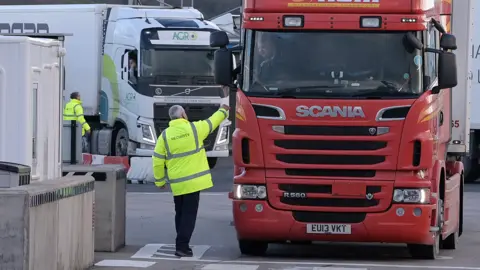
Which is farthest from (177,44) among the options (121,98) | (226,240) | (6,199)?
(6,199)

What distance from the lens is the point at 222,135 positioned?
30.1 m

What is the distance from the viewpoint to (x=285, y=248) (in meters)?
15.9

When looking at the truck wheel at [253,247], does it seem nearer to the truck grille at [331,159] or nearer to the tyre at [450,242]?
the truck grille at [331,159]

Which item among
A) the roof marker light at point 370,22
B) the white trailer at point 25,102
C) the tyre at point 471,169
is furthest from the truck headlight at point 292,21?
the tyre at point 471,169

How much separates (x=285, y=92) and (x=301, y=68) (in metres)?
0.32

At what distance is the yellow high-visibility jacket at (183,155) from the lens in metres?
14.3

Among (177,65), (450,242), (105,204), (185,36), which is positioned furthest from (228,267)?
(185,36)

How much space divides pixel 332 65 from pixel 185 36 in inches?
613

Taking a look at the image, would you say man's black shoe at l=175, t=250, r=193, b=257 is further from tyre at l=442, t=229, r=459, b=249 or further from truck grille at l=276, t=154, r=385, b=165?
tyre at l=442, t=229, r=459, b=249

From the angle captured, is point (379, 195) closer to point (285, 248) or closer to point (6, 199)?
point (285, 248)

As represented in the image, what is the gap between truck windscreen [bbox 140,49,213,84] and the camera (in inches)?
1136

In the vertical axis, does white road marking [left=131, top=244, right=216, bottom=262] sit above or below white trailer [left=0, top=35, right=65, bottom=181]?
below

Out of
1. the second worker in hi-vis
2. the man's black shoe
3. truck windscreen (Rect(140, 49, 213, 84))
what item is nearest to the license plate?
the second worker in hi-vis

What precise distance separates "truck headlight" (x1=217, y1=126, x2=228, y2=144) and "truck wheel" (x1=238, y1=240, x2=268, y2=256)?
15190 millimetres
